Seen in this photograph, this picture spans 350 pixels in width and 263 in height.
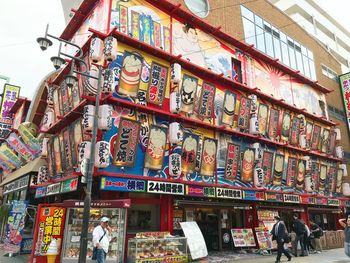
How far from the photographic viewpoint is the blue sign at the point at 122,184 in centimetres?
1255

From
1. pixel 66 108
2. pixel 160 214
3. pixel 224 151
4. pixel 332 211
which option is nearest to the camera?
pixel 160 214

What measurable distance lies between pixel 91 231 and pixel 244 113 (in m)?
12.2

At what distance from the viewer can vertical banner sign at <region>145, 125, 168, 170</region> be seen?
1440 cm

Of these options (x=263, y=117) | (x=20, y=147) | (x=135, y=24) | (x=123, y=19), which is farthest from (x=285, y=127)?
(x=20, y=147)

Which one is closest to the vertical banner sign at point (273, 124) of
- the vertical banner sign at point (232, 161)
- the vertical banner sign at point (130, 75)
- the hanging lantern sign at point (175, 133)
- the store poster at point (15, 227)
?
the vertical banner sign at point (232, 161)

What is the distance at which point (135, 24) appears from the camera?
15.9 meters

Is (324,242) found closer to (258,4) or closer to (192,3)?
(192,3)

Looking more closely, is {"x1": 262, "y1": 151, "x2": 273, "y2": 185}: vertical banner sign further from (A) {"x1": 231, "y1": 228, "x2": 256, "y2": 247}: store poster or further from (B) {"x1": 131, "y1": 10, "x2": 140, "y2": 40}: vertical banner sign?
(B) {"x1": 131, "y1": 10, "x2": 140, "y2": 40}: vertical banner sign

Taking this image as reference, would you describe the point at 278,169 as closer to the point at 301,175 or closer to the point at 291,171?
the point at 291,171

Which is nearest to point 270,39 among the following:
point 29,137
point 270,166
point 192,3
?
point 192,3

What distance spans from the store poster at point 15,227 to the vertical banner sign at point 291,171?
17528mm

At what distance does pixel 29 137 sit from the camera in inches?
833

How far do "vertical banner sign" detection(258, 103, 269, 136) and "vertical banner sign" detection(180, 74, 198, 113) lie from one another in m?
6.24

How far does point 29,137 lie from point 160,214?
12.0 meters
